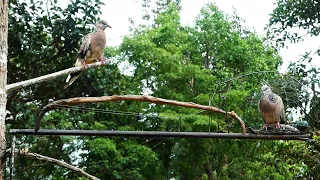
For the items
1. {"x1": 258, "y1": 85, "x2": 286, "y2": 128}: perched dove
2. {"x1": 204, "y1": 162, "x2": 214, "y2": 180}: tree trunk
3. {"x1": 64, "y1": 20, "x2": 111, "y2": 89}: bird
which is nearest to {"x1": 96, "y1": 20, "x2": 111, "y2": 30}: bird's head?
{"x1": 64, "y1": 20, "x2": 111, "y2": 89}: bird

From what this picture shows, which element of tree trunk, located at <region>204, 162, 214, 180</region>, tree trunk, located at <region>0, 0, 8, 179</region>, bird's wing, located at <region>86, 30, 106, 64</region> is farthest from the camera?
tree trunk, located at <region>204, 162, 214, 180</region>

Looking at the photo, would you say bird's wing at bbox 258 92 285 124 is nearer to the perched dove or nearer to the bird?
the perched dove

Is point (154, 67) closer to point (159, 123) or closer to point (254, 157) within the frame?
point (159, 123)

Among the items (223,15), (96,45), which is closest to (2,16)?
(96,45)

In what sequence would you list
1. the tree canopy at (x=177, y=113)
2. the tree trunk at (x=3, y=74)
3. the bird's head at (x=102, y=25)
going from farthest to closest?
the tree canopy at (x=177, y=113) < the bird's head at (x=102, y=25) < the tree trunk at (x=3, y=74)

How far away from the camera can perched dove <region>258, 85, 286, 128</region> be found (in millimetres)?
3002

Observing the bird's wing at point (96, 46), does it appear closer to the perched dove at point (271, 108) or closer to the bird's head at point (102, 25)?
the bird's head at point (102, 25)

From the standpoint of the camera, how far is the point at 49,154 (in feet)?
18.3

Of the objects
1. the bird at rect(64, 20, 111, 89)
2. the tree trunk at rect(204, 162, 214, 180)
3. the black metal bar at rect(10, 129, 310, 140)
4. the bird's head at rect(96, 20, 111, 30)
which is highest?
the bird's head at rect(96, 20, 111, 30)

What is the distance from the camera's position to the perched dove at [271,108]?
300 centimetres

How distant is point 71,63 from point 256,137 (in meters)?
2.60

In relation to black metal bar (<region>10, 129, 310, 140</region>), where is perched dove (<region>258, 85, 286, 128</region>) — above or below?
above

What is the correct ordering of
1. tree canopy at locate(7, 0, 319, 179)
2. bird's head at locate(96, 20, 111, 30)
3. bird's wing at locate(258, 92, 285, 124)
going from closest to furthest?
1. bird's wing at locate(258, 92, 285, 124)
2. bird's head at locate(96, 20, 111, 30)
3. tree canopy at locate(7, 0, 319, 179)

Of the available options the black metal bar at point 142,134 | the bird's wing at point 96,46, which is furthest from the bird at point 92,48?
the black metal bar at point 142,134
